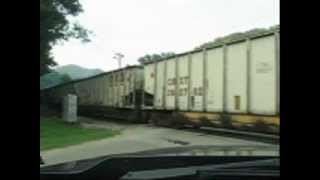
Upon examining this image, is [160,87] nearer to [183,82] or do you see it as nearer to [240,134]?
→ [183,82]

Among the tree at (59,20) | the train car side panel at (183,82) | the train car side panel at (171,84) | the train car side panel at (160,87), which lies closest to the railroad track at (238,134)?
the train car side panel at (183,82)

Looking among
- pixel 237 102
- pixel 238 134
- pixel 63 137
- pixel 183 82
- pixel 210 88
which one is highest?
pixel 183 82

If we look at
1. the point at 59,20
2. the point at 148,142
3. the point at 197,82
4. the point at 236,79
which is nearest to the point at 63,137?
the point at 148,142

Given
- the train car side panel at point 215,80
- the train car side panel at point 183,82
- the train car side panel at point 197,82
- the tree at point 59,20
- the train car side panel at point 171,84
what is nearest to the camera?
the train car side panel at point 215,80

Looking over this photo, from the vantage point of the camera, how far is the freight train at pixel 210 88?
21047 millimetres

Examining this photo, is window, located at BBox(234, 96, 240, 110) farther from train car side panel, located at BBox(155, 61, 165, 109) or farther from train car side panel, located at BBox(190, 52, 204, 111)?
train car side panel, located at BBox(155, 61, 165, 109)

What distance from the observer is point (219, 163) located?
330 centimetres

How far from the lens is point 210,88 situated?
25.5 metres

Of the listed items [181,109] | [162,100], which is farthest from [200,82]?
[162,100]

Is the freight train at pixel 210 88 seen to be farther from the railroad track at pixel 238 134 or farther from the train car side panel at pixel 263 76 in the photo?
the railroad track at pixel 238 134

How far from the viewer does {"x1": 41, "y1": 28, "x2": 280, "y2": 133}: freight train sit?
829 inches

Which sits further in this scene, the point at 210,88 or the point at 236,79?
the point at 210,88
